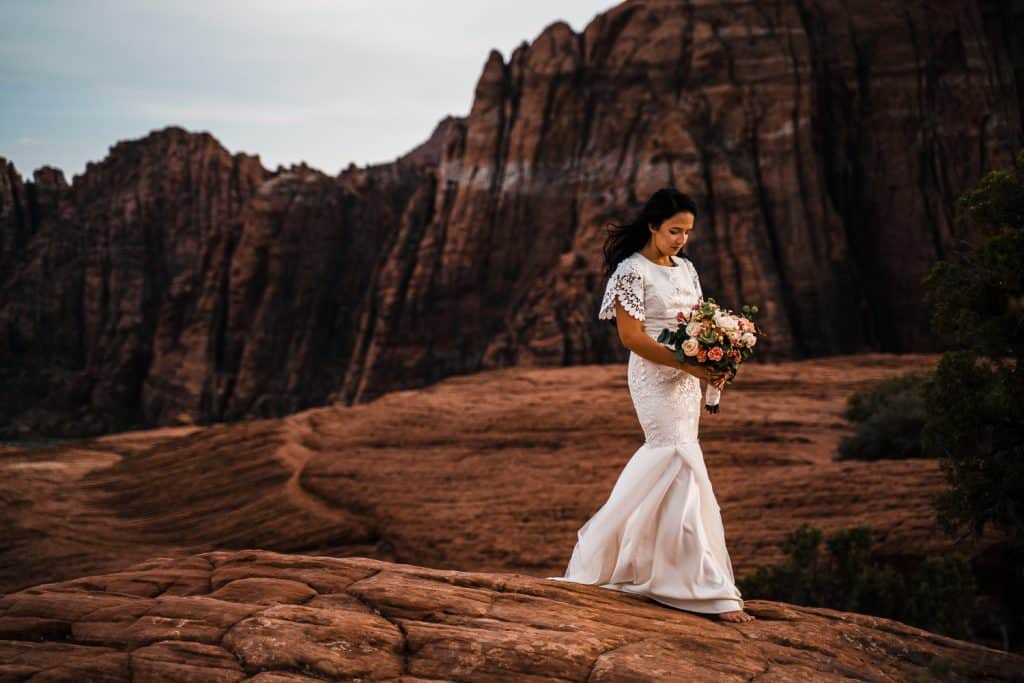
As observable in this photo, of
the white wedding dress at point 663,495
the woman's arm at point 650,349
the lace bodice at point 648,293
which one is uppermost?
the lace bodice at point 648,293

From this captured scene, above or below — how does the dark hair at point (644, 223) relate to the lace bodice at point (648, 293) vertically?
above

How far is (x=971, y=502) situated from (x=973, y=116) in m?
Result: 36.3

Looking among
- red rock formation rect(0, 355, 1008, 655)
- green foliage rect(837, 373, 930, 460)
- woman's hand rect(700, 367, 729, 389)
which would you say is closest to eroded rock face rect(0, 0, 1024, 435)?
red rock formation rect(0, 355, 1008, 655)

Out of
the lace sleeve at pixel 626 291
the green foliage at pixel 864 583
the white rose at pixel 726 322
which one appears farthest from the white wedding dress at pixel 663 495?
the green foliage at pixel 864 583

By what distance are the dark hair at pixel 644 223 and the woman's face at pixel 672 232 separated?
3 cm

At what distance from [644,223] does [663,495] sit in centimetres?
167

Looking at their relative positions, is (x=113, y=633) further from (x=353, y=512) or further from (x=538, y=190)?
(x=538, y=190)

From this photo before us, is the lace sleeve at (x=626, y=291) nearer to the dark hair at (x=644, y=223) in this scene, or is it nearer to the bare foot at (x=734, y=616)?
the dark hair at (x=644, y=223)

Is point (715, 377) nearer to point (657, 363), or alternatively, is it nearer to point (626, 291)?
point (657, 363)

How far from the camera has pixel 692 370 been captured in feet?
18.0

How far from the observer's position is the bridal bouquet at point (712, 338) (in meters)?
5.42

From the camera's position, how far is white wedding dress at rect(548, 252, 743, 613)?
5.59m

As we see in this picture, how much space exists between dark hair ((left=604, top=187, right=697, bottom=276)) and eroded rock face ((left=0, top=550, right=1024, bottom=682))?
82.3 inches

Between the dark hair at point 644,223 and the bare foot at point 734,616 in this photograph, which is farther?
the dark hair at point 644,223
